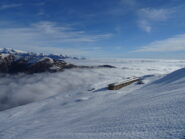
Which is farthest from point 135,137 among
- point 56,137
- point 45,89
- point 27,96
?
point 45,89

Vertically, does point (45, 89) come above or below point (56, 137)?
below

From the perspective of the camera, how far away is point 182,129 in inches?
162

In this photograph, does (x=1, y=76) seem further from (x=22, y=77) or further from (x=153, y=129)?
(x=153, y=129)

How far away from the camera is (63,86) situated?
87.4 meters

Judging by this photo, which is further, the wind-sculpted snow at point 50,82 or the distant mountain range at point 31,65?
the distant mountain range at point 31,65

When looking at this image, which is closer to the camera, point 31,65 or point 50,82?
point 50,82

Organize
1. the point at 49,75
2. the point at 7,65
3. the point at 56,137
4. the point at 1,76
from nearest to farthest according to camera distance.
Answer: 1. the point at 56,137
2. the point at 49,75
3. the point at 1,76
4. the point at 7,65

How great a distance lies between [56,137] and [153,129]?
129 inches

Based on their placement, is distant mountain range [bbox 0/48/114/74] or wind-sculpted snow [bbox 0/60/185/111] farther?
distant mountain range [bbox 0/48/114/74]

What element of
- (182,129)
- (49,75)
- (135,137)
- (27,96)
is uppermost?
(182,129)

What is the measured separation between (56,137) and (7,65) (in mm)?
152985

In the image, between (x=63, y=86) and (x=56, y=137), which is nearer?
(x=56, y=137)

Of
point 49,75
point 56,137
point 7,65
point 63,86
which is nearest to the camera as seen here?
point 56,137

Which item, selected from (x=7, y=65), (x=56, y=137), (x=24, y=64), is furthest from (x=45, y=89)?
(x=56, y=137)
